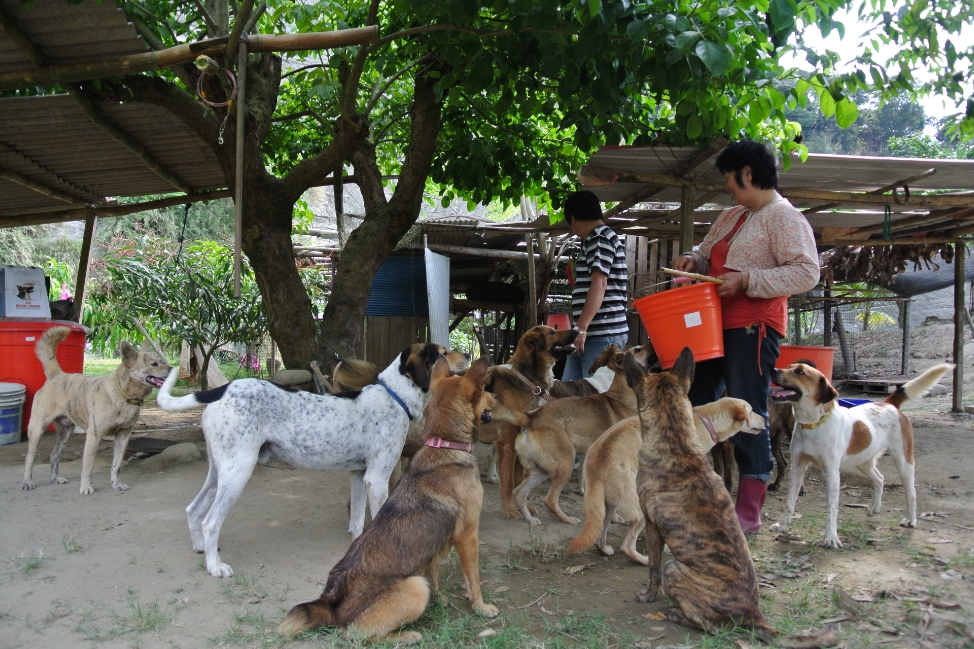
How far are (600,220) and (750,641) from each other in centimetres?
349

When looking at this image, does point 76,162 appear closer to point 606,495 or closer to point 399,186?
point 399,186

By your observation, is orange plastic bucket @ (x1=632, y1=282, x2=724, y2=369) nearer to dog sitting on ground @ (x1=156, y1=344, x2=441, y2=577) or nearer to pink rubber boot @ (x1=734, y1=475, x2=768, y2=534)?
pink rubber boot @ (x1=734, y1=475, x2=768, y2=534)

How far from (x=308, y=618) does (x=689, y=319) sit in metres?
2.57

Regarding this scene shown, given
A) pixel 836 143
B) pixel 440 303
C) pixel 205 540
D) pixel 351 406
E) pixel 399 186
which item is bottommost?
pixel 205 540

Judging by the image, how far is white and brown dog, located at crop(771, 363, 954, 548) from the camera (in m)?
4.57

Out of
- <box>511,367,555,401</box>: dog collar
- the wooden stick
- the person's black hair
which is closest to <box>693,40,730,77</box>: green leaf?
the wooden stick

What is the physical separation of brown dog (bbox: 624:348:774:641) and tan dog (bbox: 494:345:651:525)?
1323 mm

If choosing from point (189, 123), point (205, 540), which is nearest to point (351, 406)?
A: point (205, 540)

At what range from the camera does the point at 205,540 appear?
12.9ft

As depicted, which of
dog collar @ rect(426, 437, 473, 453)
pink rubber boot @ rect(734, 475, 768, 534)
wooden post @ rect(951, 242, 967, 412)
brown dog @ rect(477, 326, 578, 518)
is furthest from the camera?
wooden post @ rect(951, 242, 967, 412)

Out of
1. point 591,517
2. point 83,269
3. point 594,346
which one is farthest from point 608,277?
point 83,269

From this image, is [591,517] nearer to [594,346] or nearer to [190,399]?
[594,346]

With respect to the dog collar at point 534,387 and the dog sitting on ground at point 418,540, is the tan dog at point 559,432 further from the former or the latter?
the dog sitting on ground at point 418,540

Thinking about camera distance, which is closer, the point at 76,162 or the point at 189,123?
the point at 189,123
